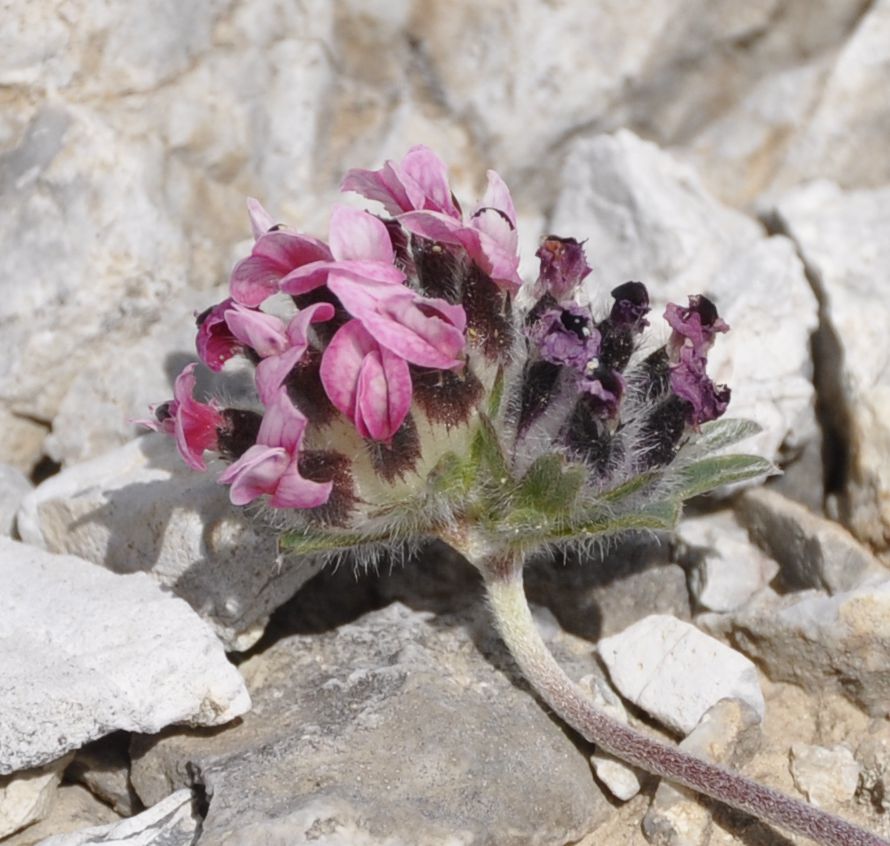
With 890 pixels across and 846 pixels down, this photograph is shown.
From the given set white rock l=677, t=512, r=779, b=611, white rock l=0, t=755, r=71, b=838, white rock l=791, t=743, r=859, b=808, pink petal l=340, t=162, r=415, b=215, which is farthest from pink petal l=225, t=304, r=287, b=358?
white rock l=791, t=743, r=859, b=808

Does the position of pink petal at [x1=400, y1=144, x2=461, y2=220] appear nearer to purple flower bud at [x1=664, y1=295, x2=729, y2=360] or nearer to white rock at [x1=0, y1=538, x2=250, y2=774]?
purple flower bud at [x1=664, y1=295, x2=729, y2=360]

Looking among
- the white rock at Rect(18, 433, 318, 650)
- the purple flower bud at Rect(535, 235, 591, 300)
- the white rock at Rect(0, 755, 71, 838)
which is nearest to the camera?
the white rock at Rect(0, 755, 71, 838)

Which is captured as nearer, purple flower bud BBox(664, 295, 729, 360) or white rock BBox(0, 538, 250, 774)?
white rock BBox(0, 538, 250, 774)

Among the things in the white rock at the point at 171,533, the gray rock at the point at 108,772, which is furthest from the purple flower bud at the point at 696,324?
the gray rock at the point at 108,772

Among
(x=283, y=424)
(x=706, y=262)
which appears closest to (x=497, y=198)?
(x=283, y=424)

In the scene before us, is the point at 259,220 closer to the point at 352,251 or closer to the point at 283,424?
the point at 352,251

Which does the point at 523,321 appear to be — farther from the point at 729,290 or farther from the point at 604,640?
the point at 729,290
